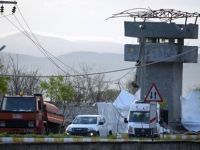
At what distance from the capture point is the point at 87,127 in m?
44.6

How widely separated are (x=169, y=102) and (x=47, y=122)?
4668 cm

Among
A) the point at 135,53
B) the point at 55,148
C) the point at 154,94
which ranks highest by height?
the point at 135,53

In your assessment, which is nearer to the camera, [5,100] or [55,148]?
[55,148]

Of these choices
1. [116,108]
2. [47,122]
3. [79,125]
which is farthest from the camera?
[116,108]

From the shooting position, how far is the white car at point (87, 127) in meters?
44.5

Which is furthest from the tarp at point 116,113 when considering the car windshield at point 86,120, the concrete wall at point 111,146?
the concrete wall at point 111,146

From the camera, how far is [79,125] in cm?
4503

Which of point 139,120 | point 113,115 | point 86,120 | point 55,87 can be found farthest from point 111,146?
point 55,87

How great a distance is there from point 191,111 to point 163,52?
10144 millimetres

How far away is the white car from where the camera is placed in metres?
44.5

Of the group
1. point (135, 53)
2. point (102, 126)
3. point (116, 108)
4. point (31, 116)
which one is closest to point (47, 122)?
point (31, 116)

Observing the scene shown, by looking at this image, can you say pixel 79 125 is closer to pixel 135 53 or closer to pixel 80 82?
pixel 135 53

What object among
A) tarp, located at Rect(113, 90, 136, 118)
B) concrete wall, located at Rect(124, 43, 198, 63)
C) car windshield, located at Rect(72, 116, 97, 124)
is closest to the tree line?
tarp, located at Rect(113, 90, 136, 118)

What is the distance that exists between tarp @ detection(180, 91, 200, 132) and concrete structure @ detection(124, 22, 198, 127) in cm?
683
